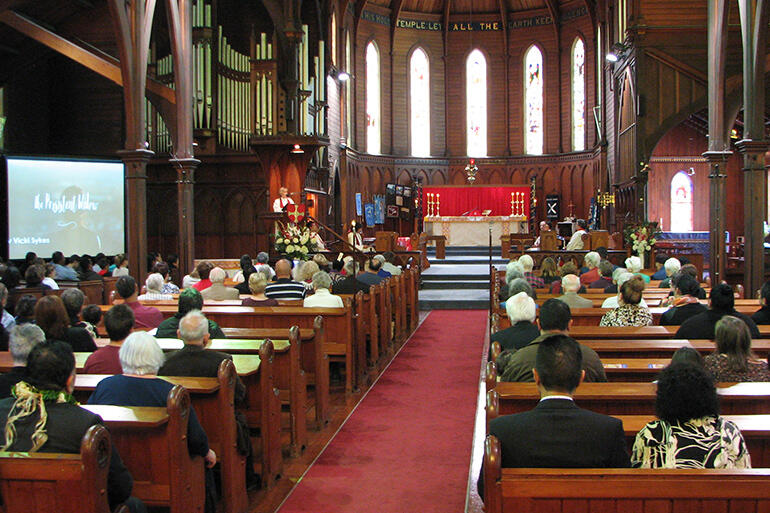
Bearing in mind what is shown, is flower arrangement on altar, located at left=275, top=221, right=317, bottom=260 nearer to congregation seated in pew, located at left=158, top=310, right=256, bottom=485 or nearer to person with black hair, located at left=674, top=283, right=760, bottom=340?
person with black hair, located at left=674, top=283, right=760, bottom=340

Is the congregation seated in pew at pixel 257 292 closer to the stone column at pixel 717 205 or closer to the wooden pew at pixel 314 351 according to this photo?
the wooden pew at pixel 314 351

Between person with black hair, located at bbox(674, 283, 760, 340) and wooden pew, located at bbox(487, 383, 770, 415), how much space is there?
4.60 ft

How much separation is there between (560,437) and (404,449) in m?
2.82

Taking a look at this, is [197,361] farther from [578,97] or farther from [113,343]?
[578,97]

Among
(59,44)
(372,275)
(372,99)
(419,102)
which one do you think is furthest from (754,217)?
(419,102)

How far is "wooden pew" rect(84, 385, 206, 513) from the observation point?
125 inches

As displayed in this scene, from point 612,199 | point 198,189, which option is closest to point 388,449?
point 198,189

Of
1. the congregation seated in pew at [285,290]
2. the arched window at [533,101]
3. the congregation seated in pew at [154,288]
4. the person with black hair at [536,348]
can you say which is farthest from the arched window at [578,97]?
the person with black hair at [536,348]

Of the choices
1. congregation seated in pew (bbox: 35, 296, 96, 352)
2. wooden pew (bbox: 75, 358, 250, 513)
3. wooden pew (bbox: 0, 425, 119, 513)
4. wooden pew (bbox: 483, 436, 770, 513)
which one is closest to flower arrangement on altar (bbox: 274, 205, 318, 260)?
congregation seated in pew (bbox: 35, 296, 96, 352)

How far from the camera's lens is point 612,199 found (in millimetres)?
19531

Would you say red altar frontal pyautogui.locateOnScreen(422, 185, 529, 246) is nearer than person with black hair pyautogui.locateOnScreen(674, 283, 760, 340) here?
No

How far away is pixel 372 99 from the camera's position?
81.0 ft

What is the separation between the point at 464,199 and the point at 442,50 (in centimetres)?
558

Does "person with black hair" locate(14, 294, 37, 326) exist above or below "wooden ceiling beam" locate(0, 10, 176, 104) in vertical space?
below
